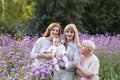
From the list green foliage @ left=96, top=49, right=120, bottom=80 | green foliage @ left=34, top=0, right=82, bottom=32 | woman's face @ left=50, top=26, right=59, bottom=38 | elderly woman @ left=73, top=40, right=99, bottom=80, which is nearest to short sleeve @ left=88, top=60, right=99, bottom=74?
elderly woman @ left=73, top=40, right=99, bottom=80

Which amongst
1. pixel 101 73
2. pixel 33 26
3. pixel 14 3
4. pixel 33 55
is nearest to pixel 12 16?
pixel 14 3

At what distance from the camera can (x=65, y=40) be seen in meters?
4.98

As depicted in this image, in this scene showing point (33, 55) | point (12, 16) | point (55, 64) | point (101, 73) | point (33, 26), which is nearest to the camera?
point (55, 64)

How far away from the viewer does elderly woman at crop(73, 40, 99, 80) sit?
4686 mm

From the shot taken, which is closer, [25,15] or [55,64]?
[55,64]

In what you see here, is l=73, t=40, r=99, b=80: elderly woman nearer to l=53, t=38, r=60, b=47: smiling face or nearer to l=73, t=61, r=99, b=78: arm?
l=73, t=61, r=99, b=78: arm

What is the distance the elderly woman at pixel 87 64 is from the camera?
4.69 meters

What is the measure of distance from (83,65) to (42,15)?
1204cm

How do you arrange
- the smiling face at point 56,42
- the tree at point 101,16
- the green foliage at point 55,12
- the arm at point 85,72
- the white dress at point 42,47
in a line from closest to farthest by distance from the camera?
1. the arm at point 85,72
2. the smiling face at point 56,42
3. the white dress at point 42,47
4. the green foliage at point 55,12
5. the tree at point 101,16

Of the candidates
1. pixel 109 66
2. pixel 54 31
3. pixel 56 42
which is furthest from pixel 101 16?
pixel 56 42

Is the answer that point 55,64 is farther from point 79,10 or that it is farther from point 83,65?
point 79,10

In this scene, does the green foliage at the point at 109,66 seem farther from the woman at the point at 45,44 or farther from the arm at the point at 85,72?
the arm at the point at 85,72

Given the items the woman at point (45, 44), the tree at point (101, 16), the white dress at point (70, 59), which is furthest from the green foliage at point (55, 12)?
the white dress at point (70, 59)

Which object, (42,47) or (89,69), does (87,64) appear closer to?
(89,69)
